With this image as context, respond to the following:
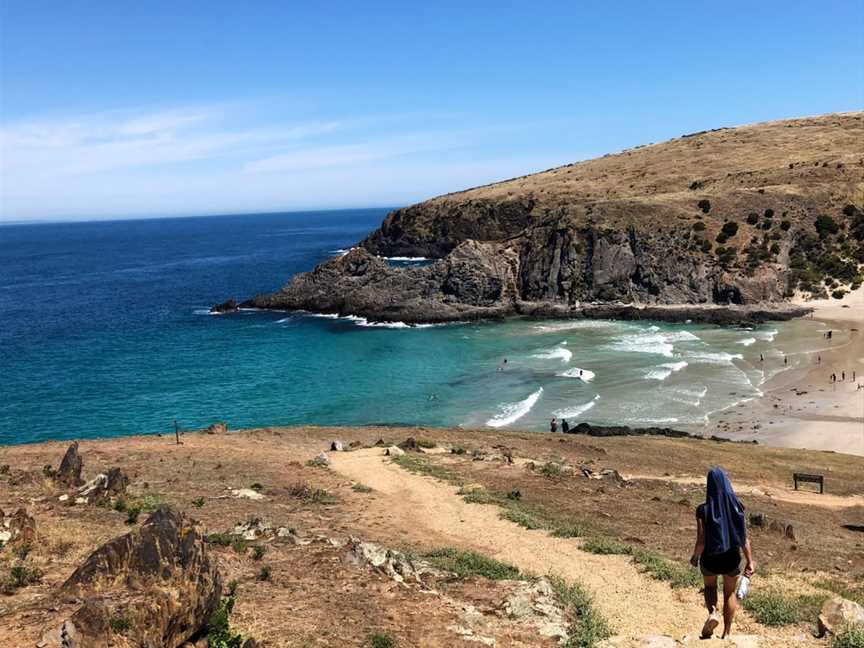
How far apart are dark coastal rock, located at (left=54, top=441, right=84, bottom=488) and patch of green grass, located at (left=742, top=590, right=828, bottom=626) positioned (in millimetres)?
17922

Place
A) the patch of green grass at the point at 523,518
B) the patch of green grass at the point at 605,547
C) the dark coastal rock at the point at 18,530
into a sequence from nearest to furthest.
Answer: the dark coastal rock at the point at 18,530, the patch of green grass at the point at 605,547, the patch of green grass at the point at 523,518

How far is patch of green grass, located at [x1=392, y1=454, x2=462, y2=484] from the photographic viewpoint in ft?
77.4

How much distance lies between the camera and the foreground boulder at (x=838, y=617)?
33.7 ft

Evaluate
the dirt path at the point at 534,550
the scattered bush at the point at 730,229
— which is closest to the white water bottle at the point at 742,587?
the dirt path at the point at 534,550

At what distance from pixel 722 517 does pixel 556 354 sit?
51478 mm

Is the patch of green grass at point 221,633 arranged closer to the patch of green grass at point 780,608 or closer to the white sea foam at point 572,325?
the patch of green grass at point 780,608

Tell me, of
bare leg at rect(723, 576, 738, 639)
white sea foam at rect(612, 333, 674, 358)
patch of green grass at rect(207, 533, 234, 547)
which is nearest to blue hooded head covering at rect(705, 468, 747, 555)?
bare leg at rect(723, 576, 738, 639)

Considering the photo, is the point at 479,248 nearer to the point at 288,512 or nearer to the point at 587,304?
the point at 587,304

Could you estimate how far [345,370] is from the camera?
56.5 m

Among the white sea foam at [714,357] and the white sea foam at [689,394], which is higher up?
the white sea foam at [714,357]

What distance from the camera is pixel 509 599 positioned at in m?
12.5

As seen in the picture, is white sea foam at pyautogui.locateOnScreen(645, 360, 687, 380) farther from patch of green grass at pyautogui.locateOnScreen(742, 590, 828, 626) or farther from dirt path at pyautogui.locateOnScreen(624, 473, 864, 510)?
patch of green grass at pyautogui.locateOnScreen(742, 590, 828, 626)

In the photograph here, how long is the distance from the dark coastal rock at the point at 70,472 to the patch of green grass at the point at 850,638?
1904cm

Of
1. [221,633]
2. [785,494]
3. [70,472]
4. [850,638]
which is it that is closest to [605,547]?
[850,638]
